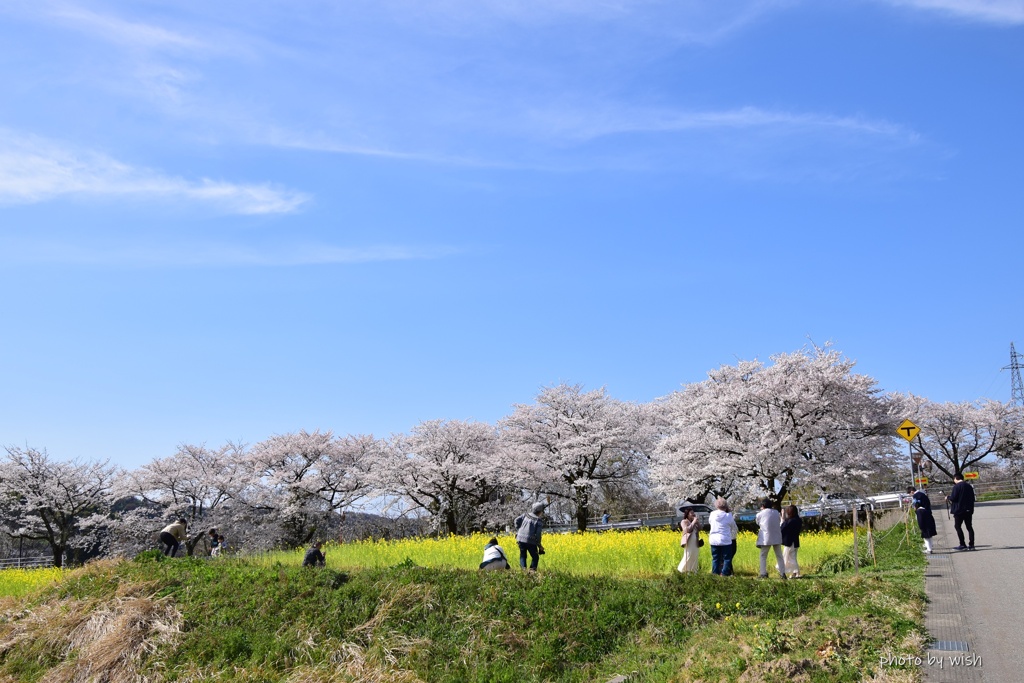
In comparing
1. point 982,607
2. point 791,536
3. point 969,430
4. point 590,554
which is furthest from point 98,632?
point 969,430

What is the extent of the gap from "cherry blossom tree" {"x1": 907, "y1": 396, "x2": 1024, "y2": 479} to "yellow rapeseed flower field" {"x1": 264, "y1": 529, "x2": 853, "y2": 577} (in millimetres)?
46414

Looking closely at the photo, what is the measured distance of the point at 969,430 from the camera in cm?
5994

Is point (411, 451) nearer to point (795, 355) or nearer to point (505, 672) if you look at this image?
point (795, 355)

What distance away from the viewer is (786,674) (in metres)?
7.39

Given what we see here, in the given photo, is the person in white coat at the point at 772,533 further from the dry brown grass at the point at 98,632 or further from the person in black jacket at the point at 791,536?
the dry brown grass at the point at 98,632

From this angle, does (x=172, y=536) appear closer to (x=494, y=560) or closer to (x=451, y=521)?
(x=494, y=560)

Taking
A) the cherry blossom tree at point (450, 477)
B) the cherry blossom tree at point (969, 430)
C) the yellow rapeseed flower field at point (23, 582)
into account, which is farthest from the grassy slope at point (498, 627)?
the cherry blossom tree at point (969, 430)

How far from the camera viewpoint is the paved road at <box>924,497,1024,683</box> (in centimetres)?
705

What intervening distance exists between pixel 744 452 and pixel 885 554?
16855 mm

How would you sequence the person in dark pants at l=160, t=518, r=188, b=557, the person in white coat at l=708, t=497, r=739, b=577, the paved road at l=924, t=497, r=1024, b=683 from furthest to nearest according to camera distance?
1. the person in dark pants at l=160, t=518, r=188, b=557
2. the person in white coat at l=708, t=497, r=739, b=577
3. the paved road at l=924, t=497, r=1024, b=683

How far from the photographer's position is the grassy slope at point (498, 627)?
8250 mm

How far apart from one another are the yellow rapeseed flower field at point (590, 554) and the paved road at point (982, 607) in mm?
2824

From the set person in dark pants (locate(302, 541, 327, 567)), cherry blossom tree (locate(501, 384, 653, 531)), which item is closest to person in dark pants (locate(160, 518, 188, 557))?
person in dark pants (locate(302, 541, 327, 567))

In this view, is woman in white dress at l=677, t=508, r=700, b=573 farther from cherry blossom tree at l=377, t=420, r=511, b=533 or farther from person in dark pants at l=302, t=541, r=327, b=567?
cherry blossom tree at l=377, t=420, r=511, b=533
